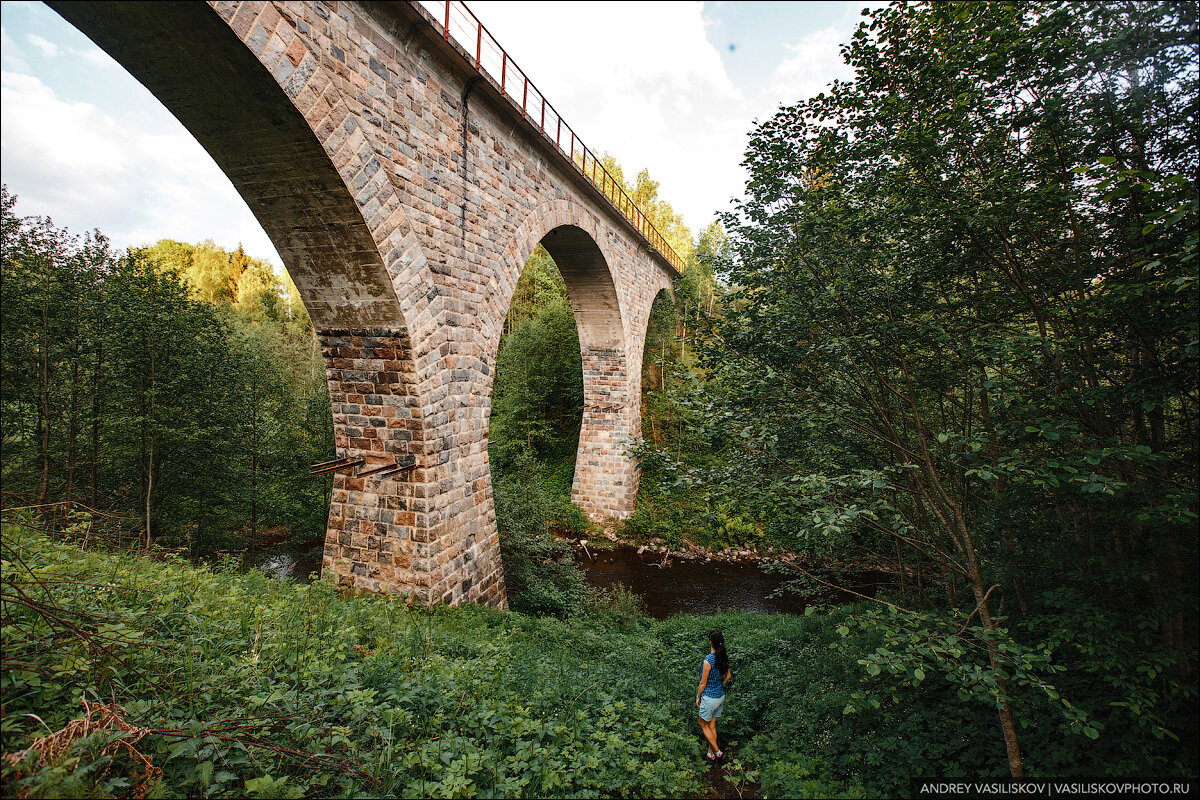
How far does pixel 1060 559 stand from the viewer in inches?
114

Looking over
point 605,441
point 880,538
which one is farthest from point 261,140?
point 605,441

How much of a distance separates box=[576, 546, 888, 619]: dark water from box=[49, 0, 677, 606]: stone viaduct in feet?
12.0

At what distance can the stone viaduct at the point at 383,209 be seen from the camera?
12.4 feet

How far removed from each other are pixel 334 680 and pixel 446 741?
81 centimetres

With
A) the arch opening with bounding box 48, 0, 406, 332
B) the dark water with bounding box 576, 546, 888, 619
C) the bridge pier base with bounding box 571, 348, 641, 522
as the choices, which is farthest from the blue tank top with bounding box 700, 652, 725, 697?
the bridge pier base with bounding box 571, 348, 641, 522

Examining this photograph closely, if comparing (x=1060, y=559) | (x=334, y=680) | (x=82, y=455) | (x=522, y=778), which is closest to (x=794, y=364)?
(x=1060, y=559)

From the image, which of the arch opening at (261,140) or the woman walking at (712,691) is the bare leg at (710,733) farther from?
the arch opening at (261,140)

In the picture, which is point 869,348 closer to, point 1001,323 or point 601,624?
point 1001,323

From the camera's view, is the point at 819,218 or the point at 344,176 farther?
the point at 344,176

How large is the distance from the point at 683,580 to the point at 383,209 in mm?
8193

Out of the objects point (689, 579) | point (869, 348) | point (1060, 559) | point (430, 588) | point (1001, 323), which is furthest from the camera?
point (689, 579)

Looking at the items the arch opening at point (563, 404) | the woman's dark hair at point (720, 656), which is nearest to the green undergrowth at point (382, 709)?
the woman's dark hair at point (720, 656)

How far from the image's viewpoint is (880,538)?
5.44 metres

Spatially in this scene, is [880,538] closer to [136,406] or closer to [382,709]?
[382,709]
